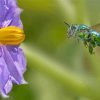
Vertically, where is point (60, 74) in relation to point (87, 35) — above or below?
below

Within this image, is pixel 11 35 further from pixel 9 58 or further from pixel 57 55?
pixel 57 55

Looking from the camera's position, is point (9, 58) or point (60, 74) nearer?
point (9, 58)

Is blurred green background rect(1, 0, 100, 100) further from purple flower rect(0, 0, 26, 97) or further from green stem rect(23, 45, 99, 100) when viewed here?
purple flower rect(0, 0, 26, 97)

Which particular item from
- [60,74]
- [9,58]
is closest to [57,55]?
[60,74]

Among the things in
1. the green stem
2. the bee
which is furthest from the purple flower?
the green stem

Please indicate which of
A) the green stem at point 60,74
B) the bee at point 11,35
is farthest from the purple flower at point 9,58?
the green stem at point 60,74

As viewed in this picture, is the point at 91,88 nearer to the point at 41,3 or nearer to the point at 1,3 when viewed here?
the point at 41,3
